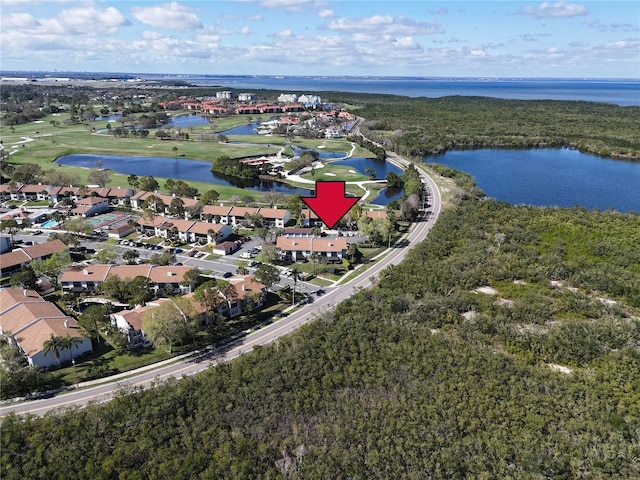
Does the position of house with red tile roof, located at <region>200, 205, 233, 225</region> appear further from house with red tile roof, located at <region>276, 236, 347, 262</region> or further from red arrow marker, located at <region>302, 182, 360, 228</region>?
red arrow marker, located at <region>302, 182, 360, 228</region>

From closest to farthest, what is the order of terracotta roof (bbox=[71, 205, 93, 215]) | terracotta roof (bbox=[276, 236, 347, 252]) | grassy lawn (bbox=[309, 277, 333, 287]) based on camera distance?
grassy lawn (bbox=[309, 277, 333, 287])
terracotta roof (bbox=[276, 236, 347, 252])
terracotta roof (bbox=[71, 205, 93, 215])

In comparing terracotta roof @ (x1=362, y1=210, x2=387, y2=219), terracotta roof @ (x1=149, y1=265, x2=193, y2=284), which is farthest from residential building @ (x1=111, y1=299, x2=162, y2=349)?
terracotta roof @ (x1=362, y1=210, x2=387, y2=219)

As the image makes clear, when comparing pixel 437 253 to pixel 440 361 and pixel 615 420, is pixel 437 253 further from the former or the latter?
pixel 615 420

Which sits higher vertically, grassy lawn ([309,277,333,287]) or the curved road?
grassy lawn ([309,277,333,287])

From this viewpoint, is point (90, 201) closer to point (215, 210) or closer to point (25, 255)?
point (215, 210)

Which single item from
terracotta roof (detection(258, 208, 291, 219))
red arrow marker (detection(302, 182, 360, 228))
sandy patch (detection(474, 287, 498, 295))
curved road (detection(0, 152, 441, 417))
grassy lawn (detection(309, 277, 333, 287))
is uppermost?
red arrow marker (detection(302, 182, 360, 228))

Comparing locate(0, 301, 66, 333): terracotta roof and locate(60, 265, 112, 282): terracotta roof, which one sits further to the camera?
locate(60, 265, 112, 282): terracotta roof

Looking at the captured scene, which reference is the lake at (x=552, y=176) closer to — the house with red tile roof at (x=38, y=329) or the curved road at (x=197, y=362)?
the curved road at (x=197, y=362)
